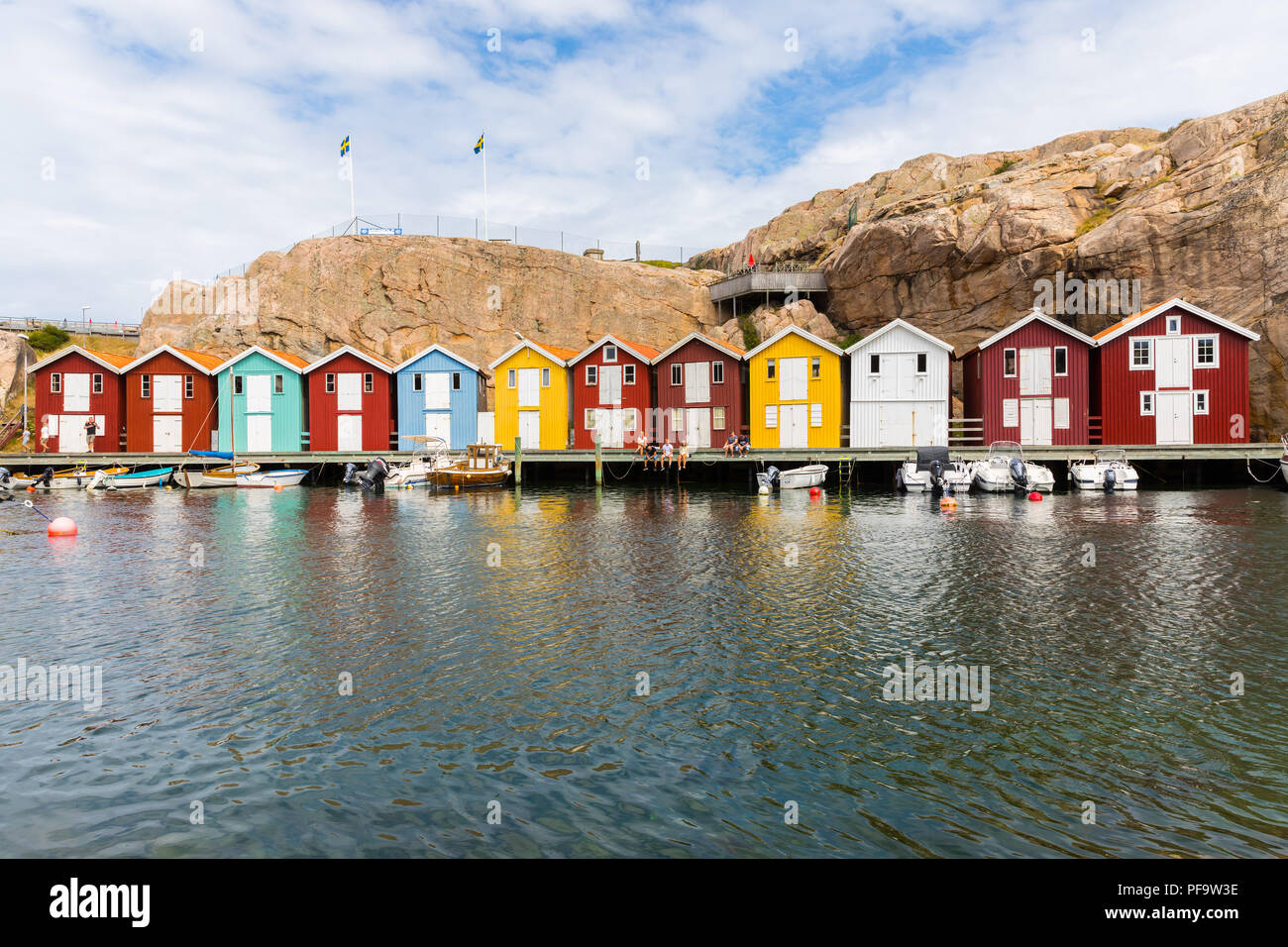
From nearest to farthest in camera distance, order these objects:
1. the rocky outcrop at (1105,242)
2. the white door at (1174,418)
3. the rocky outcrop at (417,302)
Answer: the white door at (1174,418) < the rocky outcrop at (1105,242) < the rocky outcrop at (417,302)

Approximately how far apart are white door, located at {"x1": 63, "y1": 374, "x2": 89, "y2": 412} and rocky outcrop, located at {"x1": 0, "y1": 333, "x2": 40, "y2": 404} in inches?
1013

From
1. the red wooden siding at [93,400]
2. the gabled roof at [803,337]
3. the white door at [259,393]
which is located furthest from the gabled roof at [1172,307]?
the red wooden siding at [93,400]

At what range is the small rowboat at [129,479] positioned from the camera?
4912cm

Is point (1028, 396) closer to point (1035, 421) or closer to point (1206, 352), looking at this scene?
point (1035, 421)

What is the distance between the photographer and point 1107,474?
1615 inches

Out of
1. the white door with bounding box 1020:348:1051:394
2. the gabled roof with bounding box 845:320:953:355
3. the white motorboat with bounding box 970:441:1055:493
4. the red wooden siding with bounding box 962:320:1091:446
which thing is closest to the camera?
the white motorboat with bounding box 970:441:1055:493

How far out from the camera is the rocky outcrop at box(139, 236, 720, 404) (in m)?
70.2

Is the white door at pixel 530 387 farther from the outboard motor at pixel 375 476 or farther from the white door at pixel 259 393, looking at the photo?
the white door at pixel 259 393

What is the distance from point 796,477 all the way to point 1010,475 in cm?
1119

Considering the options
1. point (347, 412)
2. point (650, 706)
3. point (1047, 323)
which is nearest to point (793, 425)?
point (1047, 323)

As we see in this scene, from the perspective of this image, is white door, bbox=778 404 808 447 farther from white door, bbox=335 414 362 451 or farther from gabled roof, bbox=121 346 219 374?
gabled roof, bbox=121 346 219 374

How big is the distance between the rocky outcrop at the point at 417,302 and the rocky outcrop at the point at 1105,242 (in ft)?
63.6

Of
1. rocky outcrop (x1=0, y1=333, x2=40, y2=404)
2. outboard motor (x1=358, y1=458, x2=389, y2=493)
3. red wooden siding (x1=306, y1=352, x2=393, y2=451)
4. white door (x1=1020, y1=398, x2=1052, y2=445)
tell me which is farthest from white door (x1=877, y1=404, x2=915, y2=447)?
rocky outcrop (x1=0, y1=333, x2=40, y2=404)
